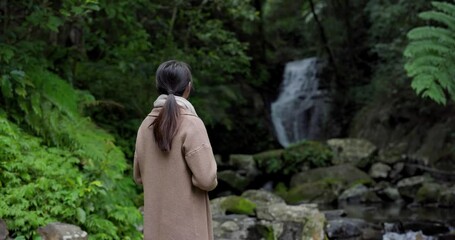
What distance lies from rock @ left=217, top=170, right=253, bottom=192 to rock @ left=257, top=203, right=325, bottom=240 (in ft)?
17.6

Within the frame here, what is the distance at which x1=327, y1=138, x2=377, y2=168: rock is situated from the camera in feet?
49.0

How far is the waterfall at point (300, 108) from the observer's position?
19016mm

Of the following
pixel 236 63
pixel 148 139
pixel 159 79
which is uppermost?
pixel 236 63

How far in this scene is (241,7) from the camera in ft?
32.3

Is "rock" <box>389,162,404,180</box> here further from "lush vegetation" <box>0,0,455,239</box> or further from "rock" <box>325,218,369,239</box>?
"rock" <box>325,218,369,239</box>

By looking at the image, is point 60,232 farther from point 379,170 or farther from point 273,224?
point 379,170

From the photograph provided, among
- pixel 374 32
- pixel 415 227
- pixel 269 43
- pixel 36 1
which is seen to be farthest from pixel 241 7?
pixel 269 43

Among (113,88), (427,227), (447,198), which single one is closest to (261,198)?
(427,227)

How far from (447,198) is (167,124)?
1042 cm

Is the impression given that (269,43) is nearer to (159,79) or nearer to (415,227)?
(415,227)

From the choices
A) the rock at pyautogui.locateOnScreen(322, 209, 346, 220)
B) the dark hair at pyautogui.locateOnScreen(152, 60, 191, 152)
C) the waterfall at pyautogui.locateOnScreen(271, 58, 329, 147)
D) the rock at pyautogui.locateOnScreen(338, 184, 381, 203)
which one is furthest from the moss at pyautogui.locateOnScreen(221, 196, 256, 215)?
the waterfall at pyautogui.locateOnScreen(271, 58, 329, 147)

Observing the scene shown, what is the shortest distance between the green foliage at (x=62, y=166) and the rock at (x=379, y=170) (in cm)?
915

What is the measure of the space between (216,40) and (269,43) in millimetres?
11913

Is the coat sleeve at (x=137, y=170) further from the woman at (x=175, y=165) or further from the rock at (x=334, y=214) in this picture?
the rock at (x=334, y=214)
